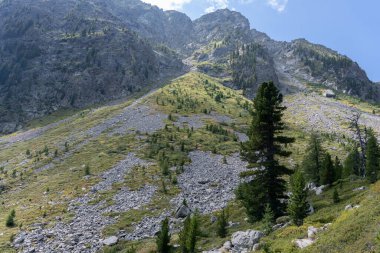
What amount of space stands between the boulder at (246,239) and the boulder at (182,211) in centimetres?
1432

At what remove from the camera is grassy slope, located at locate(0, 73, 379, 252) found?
23.2 meters

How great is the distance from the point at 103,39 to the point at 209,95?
3113 inches

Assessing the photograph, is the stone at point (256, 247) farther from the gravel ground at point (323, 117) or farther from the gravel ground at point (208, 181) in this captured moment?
the gravel ground at point (323, 117)

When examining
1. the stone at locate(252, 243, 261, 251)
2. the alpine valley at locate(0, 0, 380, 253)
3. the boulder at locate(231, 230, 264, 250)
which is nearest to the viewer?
the stone at locate(252, 243, 261, 251)

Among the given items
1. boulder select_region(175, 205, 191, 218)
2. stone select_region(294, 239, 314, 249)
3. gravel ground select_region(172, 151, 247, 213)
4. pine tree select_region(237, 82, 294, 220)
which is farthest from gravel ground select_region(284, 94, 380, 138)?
stone select_region(294, 239, 314, 249)

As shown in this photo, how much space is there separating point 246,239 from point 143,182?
29.9 metres

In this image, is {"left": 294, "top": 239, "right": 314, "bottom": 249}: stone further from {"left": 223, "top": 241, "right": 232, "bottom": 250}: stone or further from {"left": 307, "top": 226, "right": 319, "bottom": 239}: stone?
{"left": 223, "top": 241, "right": 232, "bottom": 250}: stone

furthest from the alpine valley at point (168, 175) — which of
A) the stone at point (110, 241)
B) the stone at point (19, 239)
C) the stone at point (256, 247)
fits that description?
the stone at point (256, 247)

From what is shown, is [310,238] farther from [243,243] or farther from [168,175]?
[168,175]

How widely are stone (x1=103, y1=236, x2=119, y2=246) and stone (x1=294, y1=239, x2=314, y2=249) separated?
65.0 feet

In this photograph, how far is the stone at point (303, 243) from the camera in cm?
2175

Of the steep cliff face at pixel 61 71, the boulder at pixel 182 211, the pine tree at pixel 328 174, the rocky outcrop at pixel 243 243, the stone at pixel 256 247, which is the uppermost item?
the steep cliff face at pixel 61 71

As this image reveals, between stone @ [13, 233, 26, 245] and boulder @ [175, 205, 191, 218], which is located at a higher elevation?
boulder @ [175, 205, 191, 218]

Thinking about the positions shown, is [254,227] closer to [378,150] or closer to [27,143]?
[378,150]
